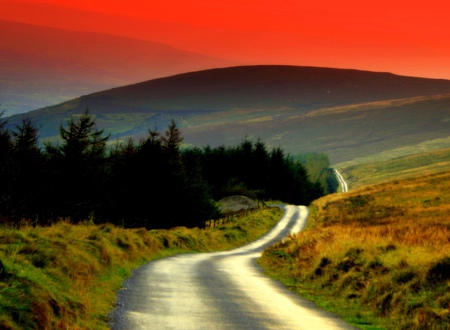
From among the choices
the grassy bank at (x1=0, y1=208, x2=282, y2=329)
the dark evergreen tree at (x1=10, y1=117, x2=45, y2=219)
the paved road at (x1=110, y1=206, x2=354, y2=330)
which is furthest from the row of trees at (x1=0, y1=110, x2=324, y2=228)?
the paved road at (x1=110, y1=206, x2=354, y2=330)

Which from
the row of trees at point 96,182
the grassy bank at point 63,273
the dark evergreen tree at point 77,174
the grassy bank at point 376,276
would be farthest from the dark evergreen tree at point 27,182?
the grassy bank at point 376,276

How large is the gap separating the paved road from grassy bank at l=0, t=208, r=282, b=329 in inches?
28.6

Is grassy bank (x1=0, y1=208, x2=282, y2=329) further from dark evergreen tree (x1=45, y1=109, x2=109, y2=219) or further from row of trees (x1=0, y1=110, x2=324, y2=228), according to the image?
row of trees (x1=0, y1=110, x2=324, y2=228)

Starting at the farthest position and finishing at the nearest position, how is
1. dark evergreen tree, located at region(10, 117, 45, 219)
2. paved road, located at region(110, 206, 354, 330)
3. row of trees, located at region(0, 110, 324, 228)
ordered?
row of trees, located at region(0, 110, 324, 228)
dark evergreen tree, located at region(10, 117, 45, 219)
paved road, located at region(110, 206, 354, 330)

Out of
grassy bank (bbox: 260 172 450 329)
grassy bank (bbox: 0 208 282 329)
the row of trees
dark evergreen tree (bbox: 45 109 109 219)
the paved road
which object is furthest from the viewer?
the row of trees

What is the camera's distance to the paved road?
1466 centimetres

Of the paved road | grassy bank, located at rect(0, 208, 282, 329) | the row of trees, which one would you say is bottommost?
the paved road

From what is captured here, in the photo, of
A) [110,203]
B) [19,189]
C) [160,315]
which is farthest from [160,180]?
[160,315]

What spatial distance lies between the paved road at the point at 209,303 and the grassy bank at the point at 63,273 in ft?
2.38

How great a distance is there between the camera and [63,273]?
17.9m

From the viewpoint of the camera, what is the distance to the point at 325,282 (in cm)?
2280

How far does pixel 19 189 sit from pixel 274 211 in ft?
126

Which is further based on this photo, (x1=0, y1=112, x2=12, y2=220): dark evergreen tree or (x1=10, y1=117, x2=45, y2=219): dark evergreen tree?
(x1=0, y1=112, x2=12, y2=220): dark evergreen tree

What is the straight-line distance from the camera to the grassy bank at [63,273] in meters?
12.2
